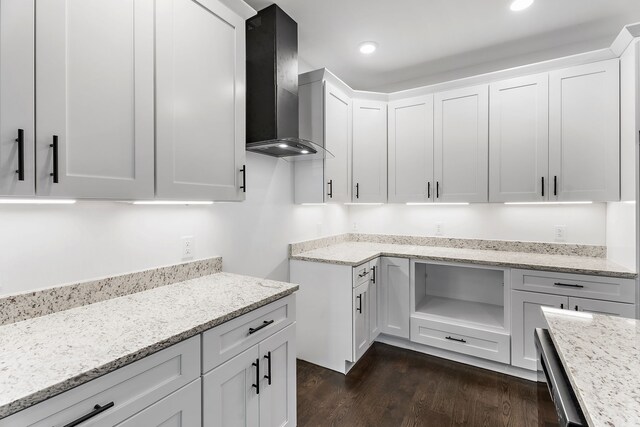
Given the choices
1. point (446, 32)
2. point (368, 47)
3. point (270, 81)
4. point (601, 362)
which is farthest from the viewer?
point (368, 47)

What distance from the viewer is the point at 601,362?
78 centimetres

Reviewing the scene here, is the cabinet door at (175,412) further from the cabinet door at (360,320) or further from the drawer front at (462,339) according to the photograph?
the drawer front at (462,339)

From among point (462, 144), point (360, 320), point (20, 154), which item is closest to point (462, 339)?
point (360, 320)

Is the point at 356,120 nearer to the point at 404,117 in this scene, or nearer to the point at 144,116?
the point at 404,117

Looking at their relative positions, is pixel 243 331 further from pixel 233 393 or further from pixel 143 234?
pixel 143 234

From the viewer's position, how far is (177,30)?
55.8 inches

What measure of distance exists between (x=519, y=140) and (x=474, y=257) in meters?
1.04

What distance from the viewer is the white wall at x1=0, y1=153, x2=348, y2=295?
122cm

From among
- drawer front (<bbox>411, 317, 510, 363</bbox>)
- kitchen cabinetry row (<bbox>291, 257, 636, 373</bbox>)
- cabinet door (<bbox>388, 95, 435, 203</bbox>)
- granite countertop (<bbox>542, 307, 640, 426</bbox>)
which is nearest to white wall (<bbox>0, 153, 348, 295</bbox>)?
kitchen cabinetry row (<bbox>291, 257, 636, 373</bbox>)

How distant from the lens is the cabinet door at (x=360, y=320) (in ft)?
7.90

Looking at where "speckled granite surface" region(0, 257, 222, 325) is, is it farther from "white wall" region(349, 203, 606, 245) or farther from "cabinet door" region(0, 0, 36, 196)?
"white wall" region(349, 203, 606, 245)

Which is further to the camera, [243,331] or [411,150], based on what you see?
[411,150]

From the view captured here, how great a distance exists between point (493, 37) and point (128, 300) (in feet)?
10.3

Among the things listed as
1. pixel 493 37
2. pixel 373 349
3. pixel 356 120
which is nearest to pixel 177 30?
pixel 356 120
